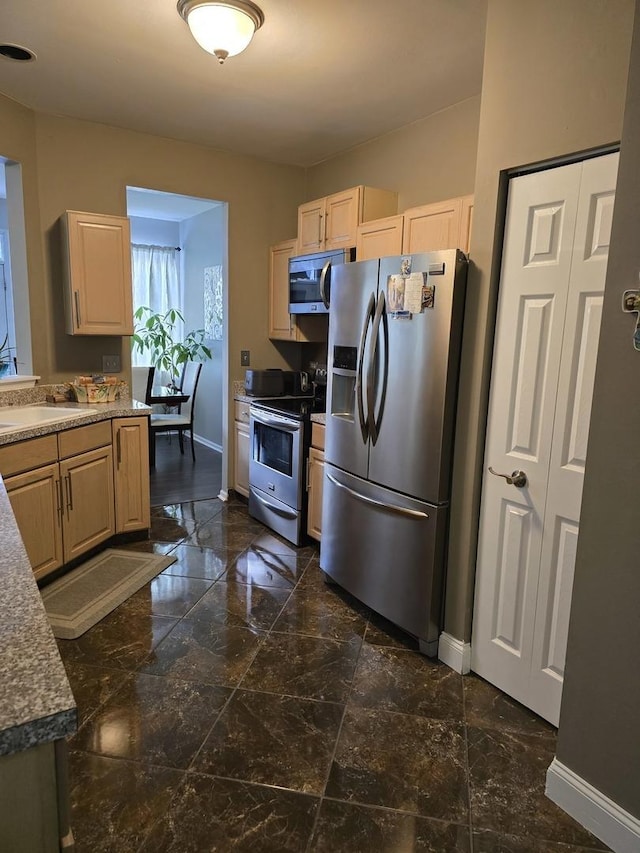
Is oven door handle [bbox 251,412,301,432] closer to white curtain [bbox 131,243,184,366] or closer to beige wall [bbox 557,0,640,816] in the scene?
beige wall [bbox 557,0,640,816]

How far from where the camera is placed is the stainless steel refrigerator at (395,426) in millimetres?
2252

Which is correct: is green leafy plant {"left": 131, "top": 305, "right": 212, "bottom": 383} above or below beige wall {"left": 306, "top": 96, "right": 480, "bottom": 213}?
below

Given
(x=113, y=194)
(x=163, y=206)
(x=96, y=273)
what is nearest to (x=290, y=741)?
(x=96, y=273)

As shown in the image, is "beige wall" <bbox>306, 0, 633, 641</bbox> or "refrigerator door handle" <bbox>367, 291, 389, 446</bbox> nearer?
"beige wall" <bbox>306, 0, 633, 641</bbox>

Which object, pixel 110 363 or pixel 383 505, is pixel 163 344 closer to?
pixel 110 363

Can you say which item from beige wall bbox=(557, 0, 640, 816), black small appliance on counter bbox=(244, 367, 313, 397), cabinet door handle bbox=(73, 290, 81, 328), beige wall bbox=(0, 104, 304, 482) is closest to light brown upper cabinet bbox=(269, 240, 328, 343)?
beige wall bbox=(0, 104, 304, 482)

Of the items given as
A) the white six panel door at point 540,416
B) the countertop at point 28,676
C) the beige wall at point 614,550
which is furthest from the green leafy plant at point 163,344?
the countertop at point 28,676

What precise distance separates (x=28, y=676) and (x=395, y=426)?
74.3 inches

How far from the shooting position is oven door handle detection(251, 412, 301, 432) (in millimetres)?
3526

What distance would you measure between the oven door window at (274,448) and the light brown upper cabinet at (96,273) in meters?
1.19

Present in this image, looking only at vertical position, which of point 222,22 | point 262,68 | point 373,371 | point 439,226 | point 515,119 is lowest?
point 373,371

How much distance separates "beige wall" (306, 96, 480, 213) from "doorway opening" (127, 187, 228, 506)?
6.76ft

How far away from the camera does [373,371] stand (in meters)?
→ 2.57

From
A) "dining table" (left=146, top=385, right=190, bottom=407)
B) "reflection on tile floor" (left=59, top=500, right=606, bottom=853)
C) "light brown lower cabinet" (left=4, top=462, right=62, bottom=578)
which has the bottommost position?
"reflection on tile floor" (left=59, top=500, right=606, bottom=853)
